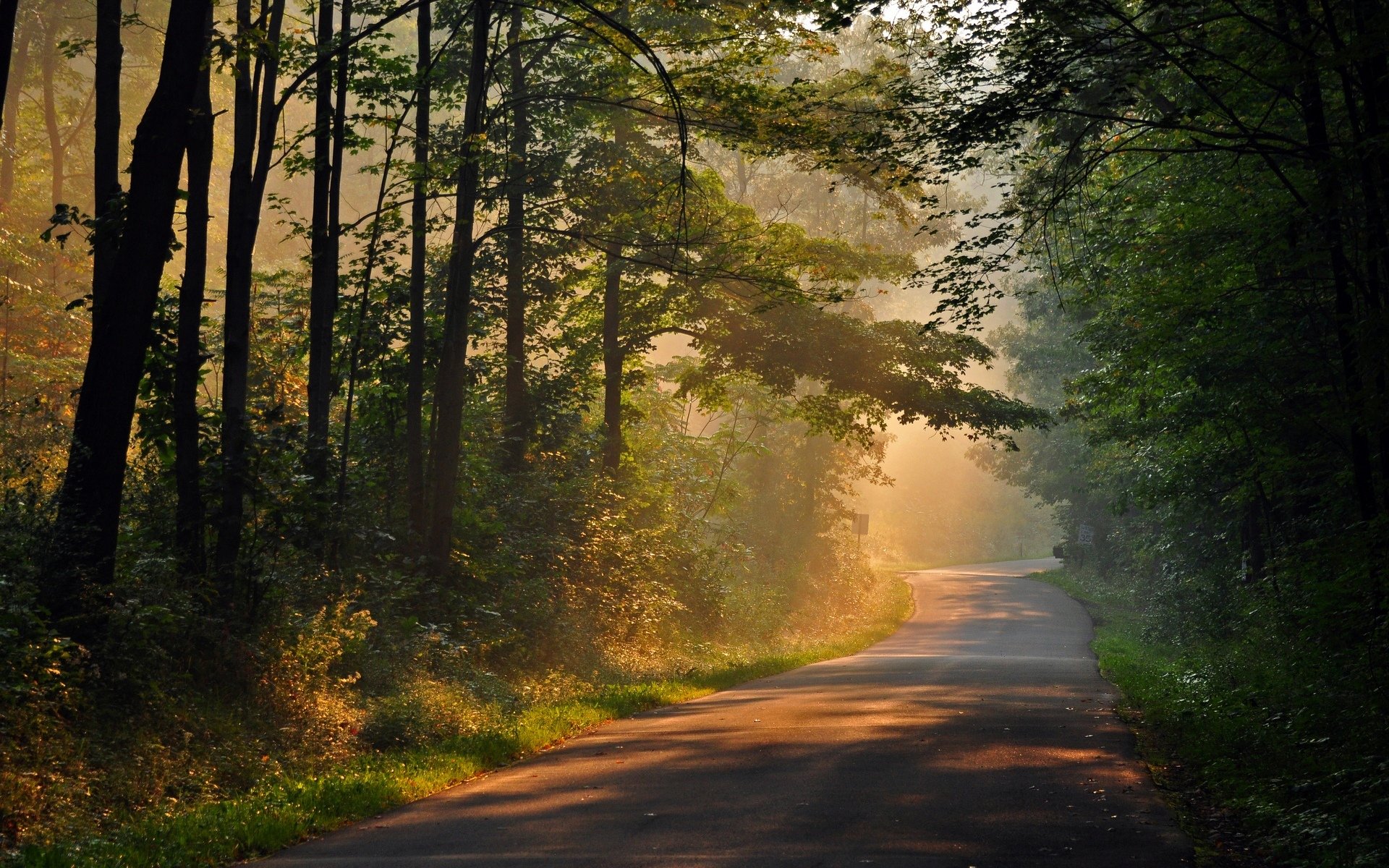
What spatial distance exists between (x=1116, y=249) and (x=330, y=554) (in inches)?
548

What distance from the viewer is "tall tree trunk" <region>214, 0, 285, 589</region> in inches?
499

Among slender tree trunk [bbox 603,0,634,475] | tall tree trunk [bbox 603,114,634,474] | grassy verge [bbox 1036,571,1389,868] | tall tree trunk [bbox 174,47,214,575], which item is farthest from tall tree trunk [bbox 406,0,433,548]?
grassy verge [bbox 1036,571,1389,868]

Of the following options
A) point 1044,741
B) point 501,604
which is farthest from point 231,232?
point 1044,741

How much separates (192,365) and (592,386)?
13.2m

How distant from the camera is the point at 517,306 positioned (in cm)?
2331

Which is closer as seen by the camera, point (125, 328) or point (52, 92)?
point (125, 328)

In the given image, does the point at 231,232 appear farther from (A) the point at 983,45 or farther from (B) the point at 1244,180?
(B) the point at 1244,180

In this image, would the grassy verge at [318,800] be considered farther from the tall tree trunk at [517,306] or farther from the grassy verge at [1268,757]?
the tall tree trunk at [517,306]

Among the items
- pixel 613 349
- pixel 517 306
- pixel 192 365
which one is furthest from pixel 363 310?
pixel 613 349

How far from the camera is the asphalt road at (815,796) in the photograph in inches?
291

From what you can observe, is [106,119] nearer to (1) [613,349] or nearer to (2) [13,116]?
(1) [613,349]

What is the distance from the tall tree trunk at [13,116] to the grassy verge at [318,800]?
1279 inches

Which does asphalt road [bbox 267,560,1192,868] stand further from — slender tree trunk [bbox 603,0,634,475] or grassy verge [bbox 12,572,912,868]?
slender tree trunk [bbox 603,0,634,475]

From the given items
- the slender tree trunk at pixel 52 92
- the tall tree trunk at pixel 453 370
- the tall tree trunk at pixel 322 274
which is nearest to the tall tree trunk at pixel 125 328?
the tall tree trunk at pixel 322 274
